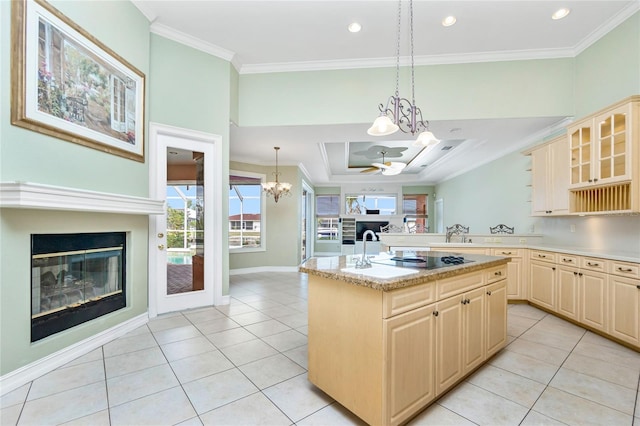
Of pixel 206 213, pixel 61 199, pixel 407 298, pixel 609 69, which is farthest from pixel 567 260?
pixel 61 199

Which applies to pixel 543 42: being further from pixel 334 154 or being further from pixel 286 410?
pixel 286 410

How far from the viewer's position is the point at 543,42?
3.38 m

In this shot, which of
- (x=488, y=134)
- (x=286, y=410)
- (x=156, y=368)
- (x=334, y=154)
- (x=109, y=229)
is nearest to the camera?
(x=286, y=410)

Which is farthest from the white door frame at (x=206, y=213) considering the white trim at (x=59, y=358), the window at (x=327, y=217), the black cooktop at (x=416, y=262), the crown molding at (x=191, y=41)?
the window at (x=327, y=217)

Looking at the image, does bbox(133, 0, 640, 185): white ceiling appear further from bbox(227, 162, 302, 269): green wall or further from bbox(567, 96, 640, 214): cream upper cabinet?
bbox(227, 162, 302, 269): green wall

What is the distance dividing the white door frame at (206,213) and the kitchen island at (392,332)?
2209 mm

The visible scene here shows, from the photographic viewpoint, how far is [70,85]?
219 cm

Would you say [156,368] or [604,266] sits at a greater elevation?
[604,266]

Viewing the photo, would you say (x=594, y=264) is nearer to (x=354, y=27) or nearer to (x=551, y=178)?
(x=551, y=178)

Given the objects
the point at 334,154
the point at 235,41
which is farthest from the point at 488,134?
the point at 235,41

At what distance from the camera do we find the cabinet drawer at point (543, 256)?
338 cm

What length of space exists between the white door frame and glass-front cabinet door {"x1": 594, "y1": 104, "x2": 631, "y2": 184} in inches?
178

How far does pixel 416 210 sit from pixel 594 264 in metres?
7.32

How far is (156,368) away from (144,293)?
1249 mm
